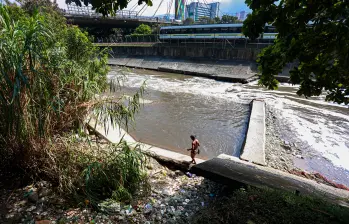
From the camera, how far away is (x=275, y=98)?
14508 mm

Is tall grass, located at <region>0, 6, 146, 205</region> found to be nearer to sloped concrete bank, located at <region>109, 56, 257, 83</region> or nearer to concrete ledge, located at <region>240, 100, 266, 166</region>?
concrete ledge, located at <region>240, 100, 266, 166</region>

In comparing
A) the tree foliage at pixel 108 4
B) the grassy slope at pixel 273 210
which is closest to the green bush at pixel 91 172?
the grassy slope at pixel 273 210

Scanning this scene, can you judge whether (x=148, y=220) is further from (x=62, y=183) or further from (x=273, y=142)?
(x=273, y=142)

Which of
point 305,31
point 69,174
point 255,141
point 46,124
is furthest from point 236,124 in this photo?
point 46,124

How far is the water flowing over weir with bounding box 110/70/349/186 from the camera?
7051 mm

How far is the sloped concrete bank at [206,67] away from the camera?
2139 cm

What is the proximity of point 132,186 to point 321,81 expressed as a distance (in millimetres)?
3485

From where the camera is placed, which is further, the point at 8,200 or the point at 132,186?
the point at 132,186

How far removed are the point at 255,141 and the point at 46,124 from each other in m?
6.01

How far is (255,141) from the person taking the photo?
Result: 6949mm

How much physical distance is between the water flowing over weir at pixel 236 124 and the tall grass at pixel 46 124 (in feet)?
8.42

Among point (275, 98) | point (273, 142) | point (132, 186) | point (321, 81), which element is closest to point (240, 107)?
point (275, 98)

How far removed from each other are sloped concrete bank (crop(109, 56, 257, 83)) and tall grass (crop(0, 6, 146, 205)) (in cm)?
1817

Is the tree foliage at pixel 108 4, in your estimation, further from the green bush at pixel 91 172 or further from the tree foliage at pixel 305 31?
the green bush at pixel 91 172
